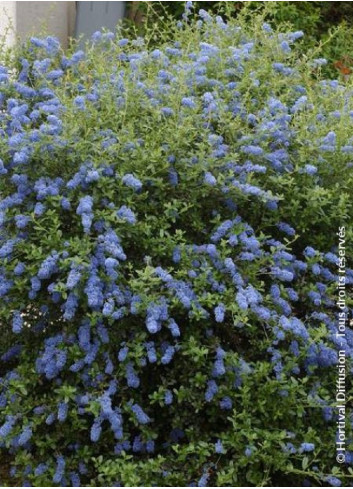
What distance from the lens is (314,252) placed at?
358 cm

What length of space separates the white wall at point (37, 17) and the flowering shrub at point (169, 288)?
310 centimetres

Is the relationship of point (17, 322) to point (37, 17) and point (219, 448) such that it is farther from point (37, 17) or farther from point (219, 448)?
point (37, 17)

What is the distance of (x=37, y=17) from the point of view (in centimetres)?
676

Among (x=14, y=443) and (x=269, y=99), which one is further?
(x=269, y=99)

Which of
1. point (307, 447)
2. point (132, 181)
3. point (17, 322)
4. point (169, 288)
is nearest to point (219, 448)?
point (307, 447)

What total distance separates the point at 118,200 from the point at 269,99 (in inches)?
34.8

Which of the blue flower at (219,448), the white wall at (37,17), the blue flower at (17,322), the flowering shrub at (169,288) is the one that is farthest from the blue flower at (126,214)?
the white wall at (37,17)

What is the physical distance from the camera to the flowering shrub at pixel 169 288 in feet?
10.8

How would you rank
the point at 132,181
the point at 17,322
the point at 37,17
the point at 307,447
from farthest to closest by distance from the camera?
the point at 37,17 < the point at 17,322 < the point at 132,181 < the point at 307,447

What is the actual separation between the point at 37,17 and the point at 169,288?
4077 mm

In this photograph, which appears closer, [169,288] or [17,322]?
[169,288]

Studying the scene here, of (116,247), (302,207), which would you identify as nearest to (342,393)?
(302,207)

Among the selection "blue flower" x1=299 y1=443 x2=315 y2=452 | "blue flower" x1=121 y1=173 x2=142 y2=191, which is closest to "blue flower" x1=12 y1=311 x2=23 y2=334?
"blue flower" x1=121 y1=173 x2=142 y2=191

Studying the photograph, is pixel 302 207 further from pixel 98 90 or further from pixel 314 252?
pixel 98 90
